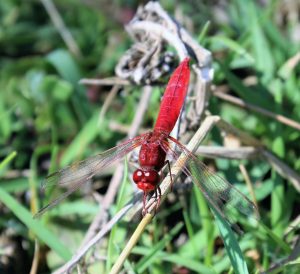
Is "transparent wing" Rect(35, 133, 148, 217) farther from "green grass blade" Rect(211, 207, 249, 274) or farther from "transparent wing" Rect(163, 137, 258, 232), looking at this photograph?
"green grass blade" Rect(211, 207, 249, 274)

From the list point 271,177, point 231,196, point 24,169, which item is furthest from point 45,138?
point 231,196

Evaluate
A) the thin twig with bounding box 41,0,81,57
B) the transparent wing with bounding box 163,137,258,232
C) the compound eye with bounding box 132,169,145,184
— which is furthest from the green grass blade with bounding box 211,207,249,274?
the thin twig with bounding box 41,0,81,57

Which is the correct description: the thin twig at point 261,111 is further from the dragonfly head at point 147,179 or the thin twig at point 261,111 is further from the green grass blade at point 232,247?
the dragonfly head at point 147,179

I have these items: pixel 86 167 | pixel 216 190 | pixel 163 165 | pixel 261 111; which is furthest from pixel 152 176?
pixel 261 111

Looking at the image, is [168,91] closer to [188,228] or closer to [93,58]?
[188,228]

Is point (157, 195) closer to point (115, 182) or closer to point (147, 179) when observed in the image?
point (147, 179)

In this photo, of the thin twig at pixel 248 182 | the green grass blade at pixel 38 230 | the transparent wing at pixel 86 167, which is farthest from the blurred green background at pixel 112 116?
the transparent wing at pixel 86 167
